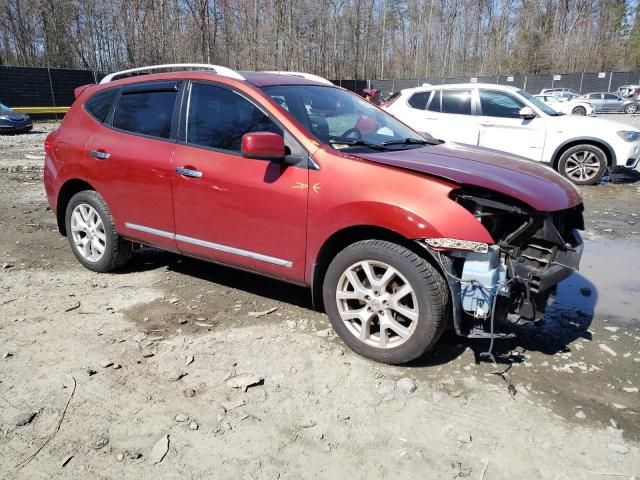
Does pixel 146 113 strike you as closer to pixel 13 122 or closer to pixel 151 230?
pixel 151 230

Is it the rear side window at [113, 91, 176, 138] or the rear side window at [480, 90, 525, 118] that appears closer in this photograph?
the rear side window at [113, 91, 176, 138]

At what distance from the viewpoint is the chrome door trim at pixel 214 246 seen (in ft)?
12.3

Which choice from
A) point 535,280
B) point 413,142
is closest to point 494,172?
point 535,280

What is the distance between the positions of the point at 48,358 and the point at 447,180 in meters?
2.80

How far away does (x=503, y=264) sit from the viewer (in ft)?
10.3

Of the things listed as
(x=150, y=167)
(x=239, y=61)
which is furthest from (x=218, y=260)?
(x=239, y=61)

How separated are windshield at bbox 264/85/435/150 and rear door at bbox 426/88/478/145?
570 centimetres

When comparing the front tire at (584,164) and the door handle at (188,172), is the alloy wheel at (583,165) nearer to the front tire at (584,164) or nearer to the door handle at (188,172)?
the front tire at (584,164)

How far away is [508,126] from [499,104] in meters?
0.48

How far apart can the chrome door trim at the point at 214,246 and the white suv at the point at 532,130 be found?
275 inches

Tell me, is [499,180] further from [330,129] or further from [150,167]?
[150,167]

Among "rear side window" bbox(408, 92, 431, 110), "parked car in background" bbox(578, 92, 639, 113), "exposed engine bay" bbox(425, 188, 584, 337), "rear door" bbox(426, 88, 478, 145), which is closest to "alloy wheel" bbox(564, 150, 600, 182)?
"rear door" bbox(426, 88, 478, 145)

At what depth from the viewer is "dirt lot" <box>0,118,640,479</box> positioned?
2.54 m

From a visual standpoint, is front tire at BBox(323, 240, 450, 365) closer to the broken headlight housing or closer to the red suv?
the red suv
